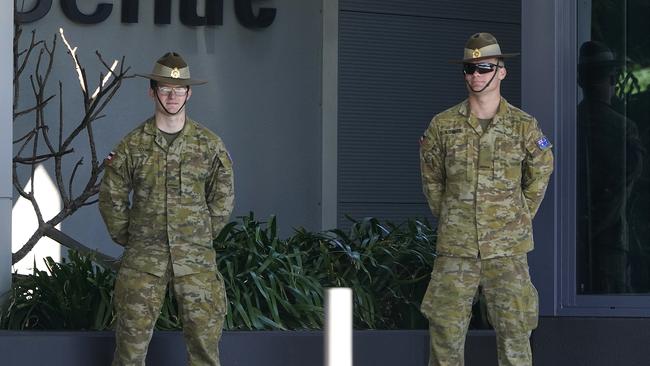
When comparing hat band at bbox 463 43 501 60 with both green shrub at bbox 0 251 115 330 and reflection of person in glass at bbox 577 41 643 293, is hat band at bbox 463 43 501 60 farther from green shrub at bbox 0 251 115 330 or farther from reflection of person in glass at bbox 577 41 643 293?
green shrub at bbox 0 251 115 330

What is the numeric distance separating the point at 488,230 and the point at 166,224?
1.61 meters

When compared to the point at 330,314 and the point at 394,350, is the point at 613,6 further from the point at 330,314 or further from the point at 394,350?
the point at 330,314

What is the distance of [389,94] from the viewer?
12.3m

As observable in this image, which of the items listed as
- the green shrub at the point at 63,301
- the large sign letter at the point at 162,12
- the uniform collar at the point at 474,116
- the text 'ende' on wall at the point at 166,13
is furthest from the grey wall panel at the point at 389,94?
the uniform collar at the point at 474,116

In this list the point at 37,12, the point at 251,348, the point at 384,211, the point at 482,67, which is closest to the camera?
the point at 482,67

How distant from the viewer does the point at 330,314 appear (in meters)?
2.75

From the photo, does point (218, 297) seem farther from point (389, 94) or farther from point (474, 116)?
point (389, 94)

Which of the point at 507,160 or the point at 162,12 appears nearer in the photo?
the point at 507,160

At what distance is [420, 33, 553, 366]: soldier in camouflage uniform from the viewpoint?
21.0ft

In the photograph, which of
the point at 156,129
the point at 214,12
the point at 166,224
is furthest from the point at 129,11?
the point at 166,224

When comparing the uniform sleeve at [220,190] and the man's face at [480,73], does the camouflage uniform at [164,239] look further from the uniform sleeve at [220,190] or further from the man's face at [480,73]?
the man's face at [480,73]

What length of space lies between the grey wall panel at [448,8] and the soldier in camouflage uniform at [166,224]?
5.92m

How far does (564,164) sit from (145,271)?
9.00 feet

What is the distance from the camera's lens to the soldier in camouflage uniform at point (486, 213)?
641 centimetres
